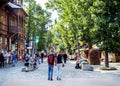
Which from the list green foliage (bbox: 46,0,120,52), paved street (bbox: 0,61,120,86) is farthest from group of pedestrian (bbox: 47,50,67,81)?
green foliage (bbox: 46,0,120,52)

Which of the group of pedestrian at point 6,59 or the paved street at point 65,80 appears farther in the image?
the group of pedestrian at point 6,59

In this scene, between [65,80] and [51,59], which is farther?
[51,59]

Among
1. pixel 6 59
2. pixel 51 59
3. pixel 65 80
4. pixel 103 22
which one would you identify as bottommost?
pixel 65 80

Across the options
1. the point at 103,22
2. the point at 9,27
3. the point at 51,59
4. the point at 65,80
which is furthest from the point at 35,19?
the point at 65,80

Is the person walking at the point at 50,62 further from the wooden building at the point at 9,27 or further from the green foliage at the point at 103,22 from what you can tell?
the wooden building at the point at 9,27

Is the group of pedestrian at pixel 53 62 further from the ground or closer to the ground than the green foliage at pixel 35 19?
closer to the ground

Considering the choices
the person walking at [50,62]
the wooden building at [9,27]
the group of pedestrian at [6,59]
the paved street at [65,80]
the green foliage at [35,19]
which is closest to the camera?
the paved street at [65,80]

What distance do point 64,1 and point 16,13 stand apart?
870 inches

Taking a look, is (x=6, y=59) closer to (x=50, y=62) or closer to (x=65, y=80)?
(x=50, y=62)

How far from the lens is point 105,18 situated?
30938 mm

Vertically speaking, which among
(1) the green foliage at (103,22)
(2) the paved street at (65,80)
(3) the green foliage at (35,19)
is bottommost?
(2) the paved street at (65,80)

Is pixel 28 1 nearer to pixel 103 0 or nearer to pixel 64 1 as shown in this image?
pixel 64 1

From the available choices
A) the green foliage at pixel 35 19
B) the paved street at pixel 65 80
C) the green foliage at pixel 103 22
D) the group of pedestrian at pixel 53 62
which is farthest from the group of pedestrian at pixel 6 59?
the green foliage at pixel 35 19

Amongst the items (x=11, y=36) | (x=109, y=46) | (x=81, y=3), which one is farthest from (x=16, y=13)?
(x=109, y=46)
